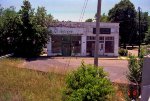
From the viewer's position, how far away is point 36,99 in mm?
15578

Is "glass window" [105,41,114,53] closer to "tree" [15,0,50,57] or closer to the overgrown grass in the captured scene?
"tree" [15,0,50,57]

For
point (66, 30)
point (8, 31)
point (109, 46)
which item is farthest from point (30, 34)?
point (109, 46)

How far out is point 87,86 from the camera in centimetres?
1212

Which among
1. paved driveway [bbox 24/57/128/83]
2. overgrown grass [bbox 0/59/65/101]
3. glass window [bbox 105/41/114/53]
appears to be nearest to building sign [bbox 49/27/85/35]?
glass window [bbox 105/41/114/53]

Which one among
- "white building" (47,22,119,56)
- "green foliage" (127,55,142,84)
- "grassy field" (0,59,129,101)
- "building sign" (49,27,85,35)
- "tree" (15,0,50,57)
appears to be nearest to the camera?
"grassy field" (0,59,129,101)

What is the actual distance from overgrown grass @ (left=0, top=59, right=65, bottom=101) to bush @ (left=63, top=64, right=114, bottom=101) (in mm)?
2347

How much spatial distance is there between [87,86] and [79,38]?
4093cm

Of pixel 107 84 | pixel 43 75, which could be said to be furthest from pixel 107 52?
pixel 107 84

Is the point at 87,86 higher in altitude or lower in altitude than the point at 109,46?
lower

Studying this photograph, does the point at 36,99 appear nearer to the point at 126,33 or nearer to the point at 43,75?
the point at 43,75

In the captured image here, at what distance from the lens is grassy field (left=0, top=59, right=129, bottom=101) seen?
15669 millimetres

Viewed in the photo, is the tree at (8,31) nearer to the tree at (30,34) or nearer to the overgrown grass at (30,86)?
the tree at (30,34)

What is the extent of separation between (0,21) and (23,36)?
434 centimetres

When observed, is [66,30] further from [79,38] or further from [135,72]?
[135,72]
